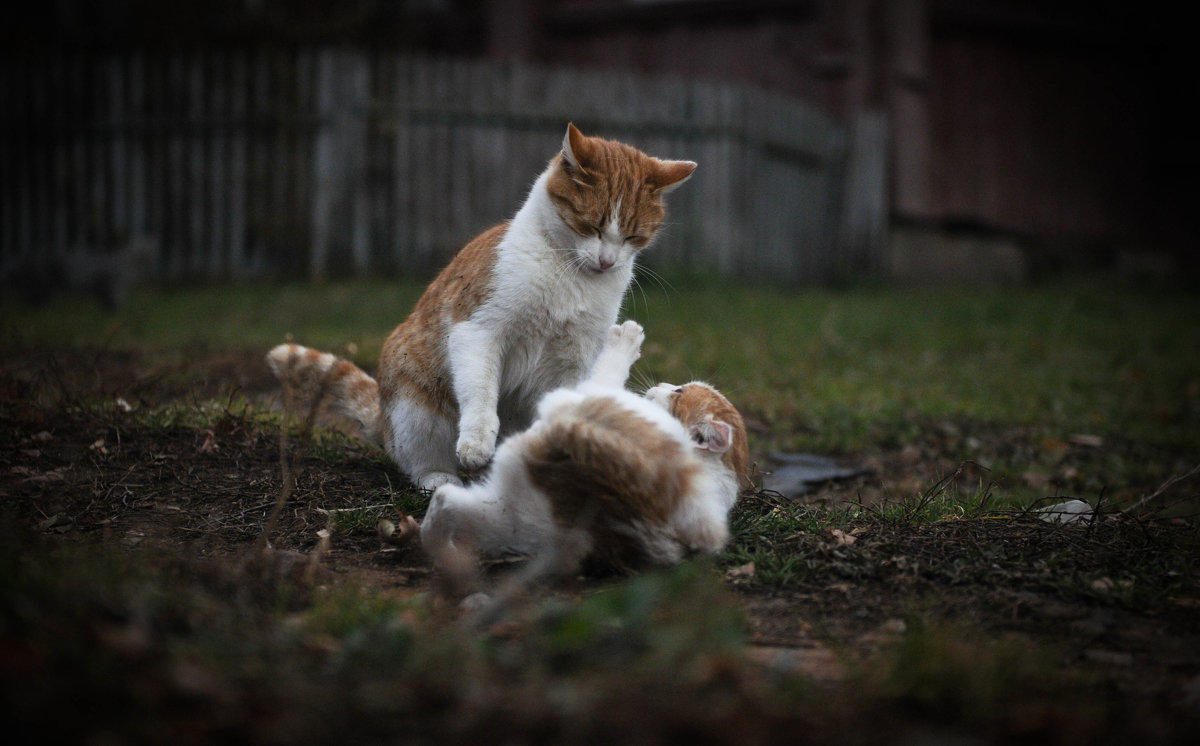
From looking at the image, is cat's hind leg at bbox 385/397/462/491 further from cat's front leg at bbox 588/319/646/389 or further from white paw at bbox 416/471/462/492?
cat's front leg at bbox 588/319/646/389

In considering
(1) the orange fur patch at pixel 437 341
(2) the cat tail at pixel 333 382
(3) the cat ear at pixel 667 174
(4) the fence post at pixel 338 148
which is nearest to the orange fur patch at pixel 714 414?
(1) the orange fur patch at pixel 437 341

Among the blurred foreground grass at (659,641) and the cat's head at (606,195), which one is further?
the cat's head at (606,195)

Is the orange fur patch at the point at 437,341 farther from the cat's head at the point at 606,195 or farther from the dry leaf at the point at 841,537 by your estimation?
the dry leaf at the point at 841,537

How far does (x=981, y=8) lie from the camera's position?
41.4ft

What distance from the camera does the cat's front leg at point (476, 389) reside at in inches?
139

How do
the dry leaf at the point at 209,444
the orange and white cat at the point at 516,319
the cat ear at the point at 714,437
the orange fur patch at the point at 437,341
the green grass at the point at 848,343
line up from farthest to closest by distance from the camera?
the green grass at the point at 848,343
the dry leaf at the point at 209,444
the orange fur patch at the point at 437,341
the orange and white cat at the point at 516,319
the cat ear at the point at 714,437

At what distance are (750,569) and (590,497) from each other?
56cm

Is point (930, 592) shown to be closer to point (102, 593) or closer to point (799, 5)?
point (102, 593)

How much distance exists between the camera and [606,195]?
3898 mm

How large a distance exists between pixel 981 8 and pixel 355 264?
893 cm

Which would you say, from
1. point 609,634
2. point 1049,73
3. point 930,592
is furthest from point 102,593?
point 1049,73

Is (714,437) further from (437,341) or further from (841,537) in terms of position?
(437,341)

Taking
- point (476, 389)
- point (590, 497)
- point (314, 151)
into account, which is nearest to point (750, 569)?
point (590, 497)

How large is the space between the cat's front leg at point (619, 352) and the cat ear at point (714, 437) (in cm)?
54
